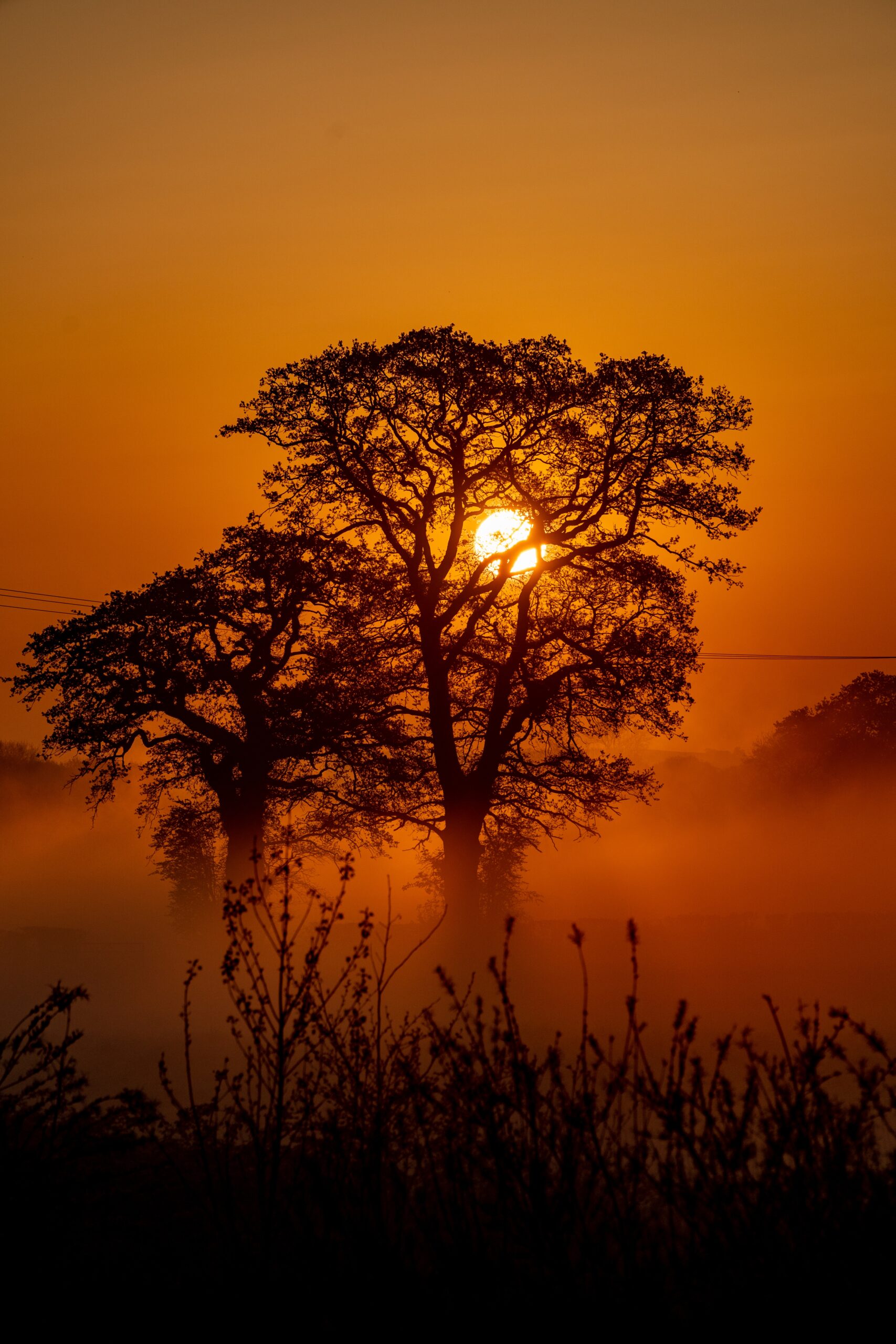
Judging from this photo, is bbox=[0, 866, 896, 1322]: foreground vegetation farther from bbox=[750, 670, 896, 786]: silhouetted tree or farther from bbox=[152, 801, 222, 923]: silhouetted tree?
bbox=[750, 670, 896, 786]: silhouetted tree

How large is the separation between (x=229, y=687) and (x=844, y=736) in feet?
130

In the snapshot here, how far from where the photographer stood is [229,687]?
1152 inches

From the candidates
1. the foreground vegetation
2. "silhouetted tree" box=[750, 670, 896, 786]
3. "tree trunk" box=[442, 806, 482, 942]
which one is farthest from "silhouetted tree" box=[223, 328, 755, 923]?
"silhouetted tree" box=[750, 670, 896, 786]

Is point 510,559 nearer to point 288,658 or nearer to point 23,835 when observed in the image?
point 288,658

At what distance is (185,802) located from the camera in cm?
3042

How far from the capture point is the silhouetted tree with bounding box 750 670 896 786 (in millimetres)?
56031

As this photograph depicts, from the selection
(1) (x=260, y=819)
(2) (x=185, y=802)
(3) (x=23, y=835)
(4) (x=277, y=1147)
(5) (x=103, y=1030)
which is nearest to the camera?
(4) (x=277, y=1147)

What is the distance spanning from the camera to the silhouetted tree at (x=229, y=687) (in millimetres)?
26016

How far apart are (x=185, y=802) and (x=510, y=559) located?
1230 centimetres

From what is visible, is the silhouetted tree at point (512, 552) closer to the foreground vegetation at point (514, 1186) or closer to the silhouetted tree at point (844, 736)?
the foreground vegetation at point (514, 1186)

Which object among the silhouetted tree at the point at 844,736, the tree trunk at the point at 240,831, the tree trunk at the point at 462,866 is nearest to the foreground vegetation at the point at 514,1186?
the tree trunk at the point at 462,866

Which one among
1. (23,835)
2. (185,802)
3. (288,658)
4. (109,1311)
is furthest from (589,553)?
(23,835)

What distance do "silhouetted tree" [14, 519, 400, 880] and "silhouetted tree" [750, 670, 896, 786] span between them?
37760 millimetres

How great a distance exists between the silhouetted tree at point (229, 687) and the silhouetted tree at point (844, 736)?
37760mm
